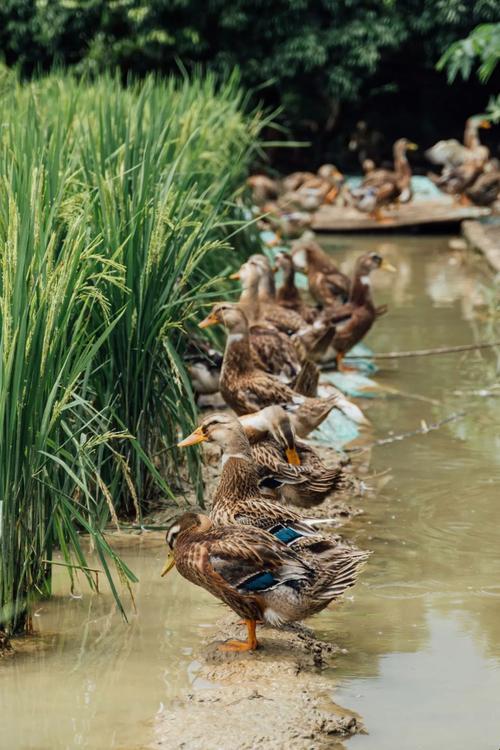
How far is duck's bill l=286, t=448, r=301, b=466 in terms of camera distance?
6.05 meters

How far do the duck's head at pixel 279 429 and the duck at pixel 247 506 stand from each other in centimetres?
64

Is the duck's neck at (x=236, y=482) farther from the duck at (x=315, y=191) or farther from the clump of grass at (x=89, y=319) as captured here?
the duck at (x=315, y=191)

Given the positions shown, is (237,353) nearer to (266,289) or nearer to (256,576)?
(266,289)

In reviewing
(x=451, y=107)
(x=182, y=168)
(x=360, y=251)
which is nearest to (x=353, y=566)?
(x=182, y=168)

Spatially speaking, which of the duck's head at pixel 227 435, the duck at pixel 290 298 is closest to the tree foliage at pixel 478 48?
the duck at pixel 290 298

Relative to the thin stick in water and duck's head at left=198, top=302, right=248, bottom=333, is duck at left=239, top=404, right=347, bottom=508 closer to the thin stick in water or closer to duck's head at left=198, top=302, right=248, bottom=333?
duck's head at left=198, top=302, right=248, bottom=333

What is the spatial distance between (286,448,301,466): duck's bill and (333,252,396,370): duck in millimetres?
3394

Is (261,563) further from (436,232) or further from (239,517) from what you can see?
(436,232)

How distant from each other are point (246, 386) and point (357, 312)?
2.98 m

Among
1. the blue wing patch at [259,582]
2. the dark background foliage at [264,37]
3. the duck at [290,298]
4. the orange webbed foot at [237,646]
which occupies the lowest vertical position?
the orange webbed foot at [237,646]

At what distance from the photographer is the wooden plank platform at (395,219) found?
18891 millimetres

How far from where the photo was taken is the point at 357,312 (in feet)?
31.9

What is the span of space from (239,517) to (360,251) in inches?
492

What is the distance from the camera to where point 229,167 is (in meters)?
9.18
